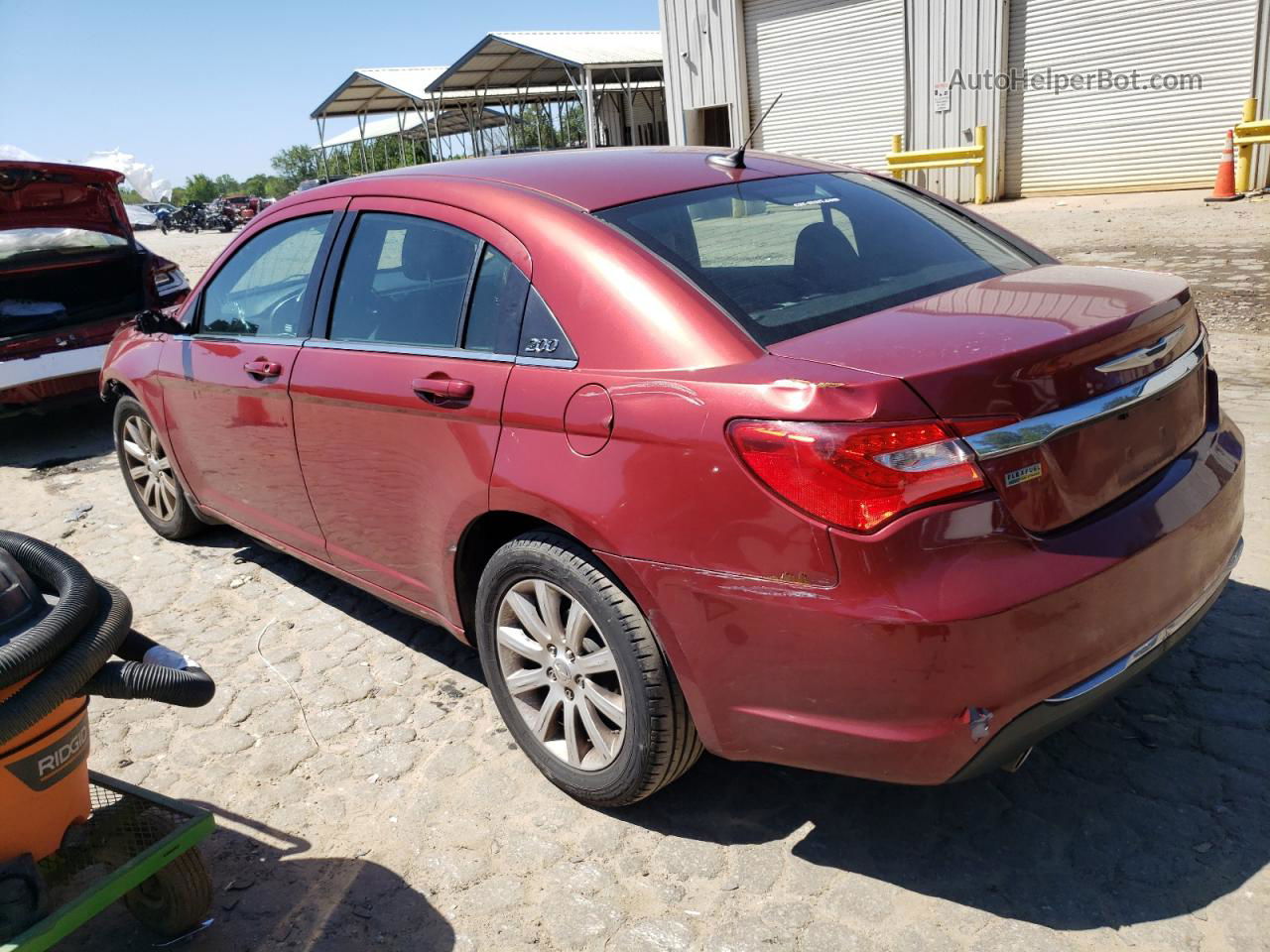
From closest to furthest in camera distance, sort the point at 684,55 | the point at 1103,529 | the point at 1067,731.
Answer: the point at 1103,529 < the point at 1067,731 < the point at 684,55

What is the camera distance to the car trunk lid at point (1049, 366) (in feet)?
7.03

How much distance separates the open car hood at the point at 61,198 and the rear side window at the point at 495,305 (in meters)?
5.46

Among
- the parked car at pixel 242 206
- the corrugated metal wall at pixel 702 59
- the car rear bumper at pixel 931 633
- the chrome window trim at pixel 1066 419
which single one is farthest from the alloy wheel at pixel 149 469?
the parked car at pixel 242 206

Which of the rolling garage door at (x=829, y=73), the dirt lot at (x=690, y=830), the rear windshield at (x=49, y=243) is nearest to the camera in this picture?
the dirt lot at (x=690, y=830)

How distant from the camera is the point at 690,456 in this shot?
7.51 ft

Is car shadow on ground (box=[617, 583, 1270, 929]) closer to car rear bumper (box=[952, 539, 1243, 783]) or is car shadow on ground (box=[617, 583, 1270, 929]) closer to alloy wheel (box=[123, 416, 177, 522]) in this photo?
car rear bumper (box=[952, 539, 1243, 783])

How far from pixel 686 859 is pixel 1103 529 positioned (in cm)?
131

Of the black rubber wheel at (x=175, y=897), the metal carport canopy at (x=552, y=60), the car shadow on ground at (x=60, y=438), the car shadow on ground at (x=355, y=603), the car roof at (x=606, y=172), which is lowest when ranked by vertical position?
the car shadow on ground at (x=355, y=603)

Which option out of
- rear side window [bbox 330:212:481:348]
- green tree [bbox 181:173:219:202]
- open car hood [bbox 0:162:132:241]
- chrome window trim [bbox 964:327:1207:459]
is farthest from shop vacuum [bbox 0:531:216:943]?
green tree [bbox 181:173:219:202]

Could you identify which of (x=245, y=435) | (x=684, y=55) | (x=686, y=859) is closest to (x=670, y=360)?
(x=686, y=859)

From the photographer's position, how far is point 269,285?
408cm

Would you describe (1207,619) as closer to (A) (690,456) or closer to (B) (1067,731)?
(B) (1067,731)

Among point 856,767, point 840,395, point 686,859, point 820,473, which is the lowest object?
point 686,859

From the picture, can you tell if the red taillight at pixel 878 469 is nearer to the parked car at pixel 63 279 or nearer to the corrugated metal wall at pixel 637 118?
the parked car at pixel 63 279
